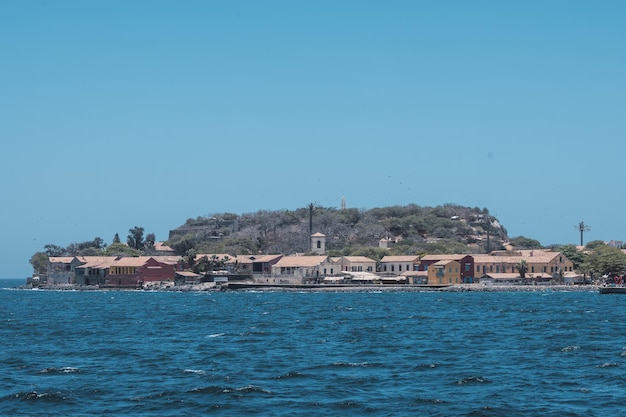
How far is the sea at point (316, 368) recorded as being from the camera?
99.4 ft

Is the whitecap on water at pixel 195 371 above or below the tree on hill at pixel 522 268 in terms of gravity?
below

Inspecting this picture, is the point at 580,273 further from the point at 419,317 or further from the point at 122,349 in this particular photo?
the point at 122,349

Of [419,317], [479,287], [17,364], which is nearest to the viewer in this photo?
[17,364]

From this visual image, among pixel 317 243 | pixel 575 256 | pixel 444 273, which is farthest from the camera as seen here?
pixel 317 243

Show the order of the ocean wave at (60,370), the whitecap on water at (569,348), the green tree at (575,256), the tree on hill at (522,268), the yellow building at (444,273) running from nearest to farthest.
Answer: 1. the ocean wave at (60,370)
2. the whitecap on water at (569,348)
3. the yellow building at (444,273)
4. the tree on hill at (522,268)
5. the green tree at (575,256)

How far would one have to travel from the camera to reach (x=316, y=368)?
38.6m

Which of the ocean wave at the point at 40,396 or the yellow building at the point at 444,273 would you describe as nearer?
the ocean wave at the point at 40,396

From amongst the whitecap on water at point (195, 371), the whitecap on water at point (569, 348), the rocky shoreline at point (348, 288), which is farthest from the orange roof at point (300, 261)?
the whitecap on water at point (195, 371)

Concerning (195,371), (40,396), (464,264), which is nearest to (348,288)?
(464,264)

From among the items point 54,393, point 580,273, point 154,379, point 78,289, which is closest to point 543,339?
point 154,379

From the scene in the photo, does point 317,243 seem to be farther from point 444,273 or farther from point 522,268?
point 522,268

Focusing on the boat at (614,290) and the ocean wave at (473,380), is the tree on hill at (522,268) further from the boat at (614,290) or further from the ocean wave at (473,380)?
the ocean wave at (473,380)

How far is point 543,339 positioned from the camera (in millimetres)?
50531

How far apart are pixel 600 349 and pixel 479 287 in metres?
96.3
